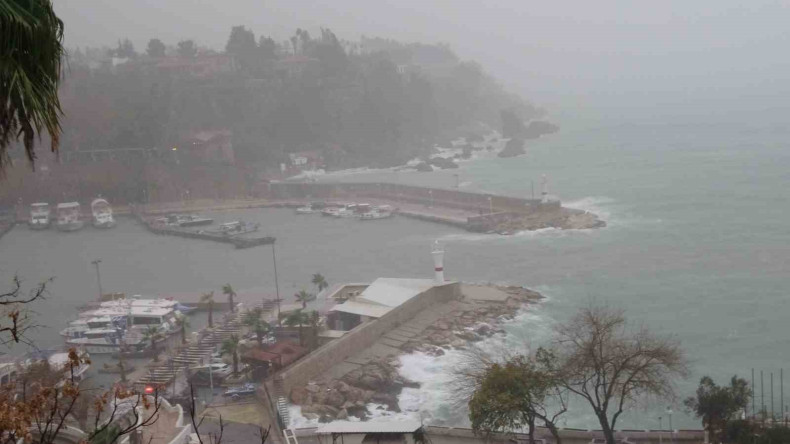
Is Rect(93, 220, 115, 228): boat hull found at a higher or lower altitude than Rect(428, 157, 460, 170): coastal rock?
lower

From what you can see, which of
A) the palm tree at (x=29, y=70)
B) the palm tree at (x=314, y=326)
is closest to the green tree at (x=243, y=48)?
the palm tree at (x=314, y=326)

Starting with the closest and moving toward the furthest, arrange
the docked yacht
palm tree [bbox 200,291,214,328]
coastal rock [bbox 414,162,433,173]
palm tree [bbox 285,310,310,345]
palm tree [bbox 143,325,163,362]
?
palm tree [bbox 285,310,310,345] → palm tree [bbox 143,325,163,362] → the docked yacht → palm tree [bbox 200,291,214,328] → coastal rock [bbox 414,162,433,173]

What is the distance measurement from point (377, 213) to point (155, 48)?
1609cm

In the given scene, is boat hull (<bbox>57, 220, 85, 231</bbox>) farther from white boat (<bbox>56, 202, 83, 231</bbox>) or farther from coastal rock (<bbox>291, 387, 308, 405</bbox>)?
coastal rock (<bbox>291, 387, 308, 405</bbox>)

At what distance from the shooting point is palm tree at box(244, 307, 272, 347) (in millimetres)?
7988

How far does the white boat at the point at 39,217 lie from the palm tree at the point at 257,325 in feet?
34.3

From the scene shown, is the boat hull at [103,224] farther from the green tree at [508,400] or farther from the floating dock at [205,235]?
the green tree at [508,400]

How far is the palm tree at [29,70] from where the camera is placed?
1.02 m

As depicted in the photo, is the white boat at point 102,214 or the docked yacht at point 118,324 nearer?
the docked yacht at point 118,324

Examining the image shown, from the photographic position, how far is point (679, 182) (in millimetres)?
19438

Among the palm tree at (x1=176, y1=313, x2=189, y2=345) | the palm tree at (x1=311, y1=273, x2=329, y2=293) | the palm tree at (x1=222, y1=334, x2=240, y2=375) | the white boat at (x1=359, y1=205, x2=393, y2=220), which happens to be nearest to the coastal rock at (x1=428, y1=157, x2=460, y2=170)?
the white boat at (x1=359, y1=205, x2=393, y2=220)

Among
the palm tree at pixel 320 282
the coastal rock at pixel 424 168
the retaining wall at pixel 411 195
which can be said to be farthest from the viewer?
the coastal rock at pixel 424 168

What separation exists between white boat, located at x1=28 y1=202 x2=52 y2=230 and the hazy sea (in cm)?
32

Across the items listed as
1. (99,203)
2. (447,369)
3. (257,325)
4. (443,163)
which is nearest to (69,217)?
(99,203)
